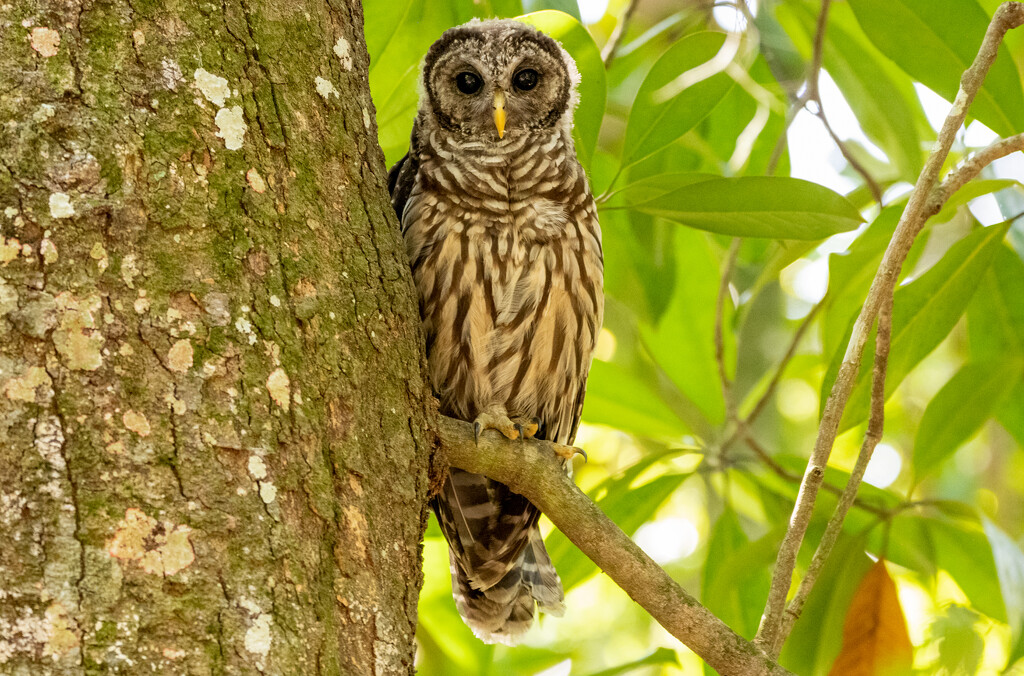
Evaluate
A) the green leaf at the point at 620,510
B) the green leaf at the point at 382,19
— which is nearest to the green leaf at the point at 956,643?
the green leaf at the point at 620,510

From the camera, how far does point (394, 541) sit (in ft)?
4.78

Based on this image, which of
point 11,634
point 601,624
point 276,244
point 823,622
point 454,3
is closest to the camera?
point 11,634

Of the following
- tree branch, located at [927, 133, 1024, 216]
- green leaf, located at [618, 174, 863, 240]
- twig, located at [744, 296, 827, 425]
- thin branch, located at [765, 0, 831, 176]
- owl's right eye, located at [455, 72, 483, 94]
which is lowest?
tree branch, located at [927, 133, 1024, 216]

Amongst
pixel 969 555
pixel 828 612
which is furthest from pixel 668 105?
pixel 969 555

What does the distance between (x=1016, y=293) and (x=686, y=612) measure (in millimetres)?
1427

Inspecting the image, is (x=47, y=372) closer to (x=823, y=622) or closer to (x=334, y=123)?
(x=334, y=123)

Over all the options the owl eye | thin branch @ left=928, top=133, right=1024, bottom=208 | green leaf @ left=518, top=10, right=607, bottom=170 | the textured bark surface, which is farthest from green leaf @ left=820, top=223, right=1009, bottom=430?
the textured bark surface

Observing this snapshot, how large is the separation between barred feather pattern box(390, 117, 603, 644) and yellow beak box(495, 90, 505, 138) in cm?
5

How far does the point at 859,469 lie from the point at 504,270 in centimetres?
87

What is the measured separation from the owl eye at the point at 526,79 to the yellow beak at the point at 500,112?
0.31 feet

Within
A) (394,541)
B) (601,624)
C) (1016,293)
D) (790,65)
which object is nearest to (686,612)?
(394,541)

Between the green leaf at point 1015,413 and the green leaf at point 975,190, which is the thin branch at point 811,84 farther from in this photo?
the green leaf at point 1015,413

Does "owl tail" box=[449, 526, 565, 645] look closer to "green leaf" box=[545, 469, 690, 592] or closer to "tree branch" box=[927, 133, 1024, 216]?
"green leaf" box=[545, 469, 690, 592]

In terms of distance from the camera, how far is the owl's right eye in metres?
2.61
